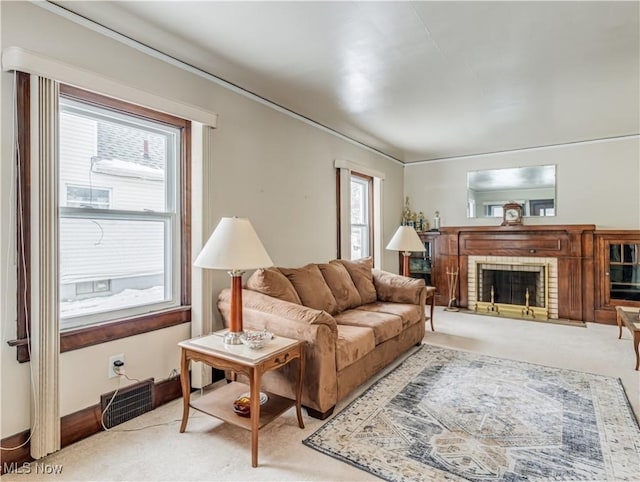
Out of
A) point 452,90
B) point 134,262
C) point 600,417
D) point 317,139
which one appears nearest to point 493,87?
point 452,90

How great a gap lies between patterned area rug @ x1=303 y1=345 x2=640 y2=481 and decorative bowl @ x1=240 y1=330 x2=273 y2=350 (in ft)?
2.05

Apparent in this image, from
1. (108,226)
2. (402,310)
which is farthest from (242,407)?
(402,310)

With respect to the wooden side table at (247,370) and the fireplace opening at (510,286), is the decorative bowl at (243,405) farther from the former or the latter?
the fireplace opening at (510,286)

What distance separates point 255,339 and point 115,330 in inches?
37.7

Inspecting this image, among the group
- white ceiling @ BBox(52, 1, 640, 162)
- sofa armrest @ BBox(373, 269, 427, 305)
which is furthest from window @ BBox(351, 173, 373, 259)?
white ceiling @ BBox(52, 1, 640, 162)

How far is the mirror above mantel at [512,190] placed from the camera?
543 cm

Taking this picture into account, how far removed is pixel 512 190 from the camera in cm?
570

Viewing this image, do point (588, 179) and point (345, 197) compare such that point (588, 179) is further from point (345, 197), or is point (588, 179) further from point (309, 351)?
point (309, 351)

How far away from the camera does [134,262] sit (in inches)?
102

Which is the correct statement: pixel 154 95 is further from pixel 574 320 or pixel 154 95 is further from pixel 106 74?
pixel 574 320

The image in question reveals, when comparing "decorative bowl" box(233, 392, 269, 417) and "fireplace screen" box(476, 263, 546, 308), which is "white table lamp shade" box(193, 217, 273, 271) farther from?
"fireplace screen" box(476, 263, 546, 308)

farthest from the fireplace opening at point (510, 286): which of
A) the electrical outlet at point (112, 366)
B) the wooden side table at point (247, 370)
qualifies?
the electrical outlet at point (112, 366)

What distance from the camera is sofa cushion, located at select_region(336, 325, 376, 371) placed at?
2.50 metres

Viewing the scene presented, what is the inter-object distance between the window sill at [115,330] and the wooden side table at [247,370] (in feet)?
1.55
